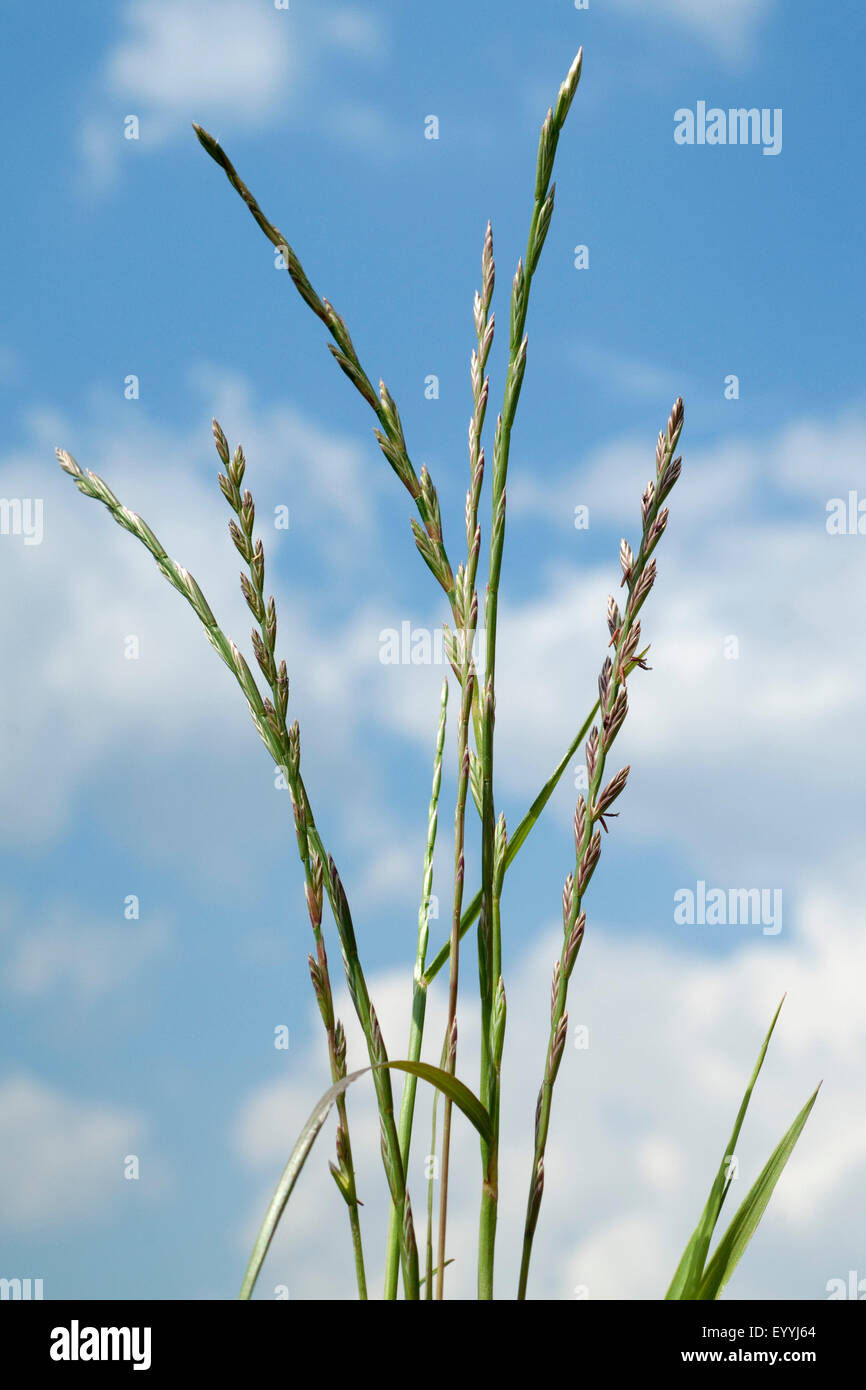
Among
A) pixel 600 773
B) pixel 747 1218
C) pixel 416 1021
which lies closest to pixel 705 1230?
pixel 747 1218

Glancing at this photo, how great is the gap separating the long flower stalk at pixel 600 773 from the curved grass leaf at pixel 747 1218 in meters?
0.30

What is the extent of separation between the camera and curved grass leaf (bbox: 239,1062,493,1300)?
0.71 m

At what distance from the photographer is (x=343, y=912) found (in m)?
0.86

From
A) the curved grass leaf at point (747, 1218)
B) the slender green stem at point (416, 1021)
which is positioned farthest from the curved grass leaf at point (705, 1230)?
the slender green stem at point (416, 1021)

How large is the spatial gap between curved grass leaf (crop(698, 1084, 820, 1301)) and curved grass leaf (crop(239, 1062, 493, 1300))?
0.38 m

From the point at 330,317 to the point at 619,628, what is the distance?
332 millimetres

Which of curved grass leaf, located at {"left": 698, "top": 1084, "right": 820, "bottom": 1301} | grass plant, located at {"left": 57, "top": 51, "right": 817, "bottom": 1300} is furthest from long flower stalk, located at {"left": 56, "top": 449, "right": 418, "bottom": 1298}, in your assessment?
curved grass leaf, located at {"left": 698, "top": 1084, "right": 820, "bottom": 1301}

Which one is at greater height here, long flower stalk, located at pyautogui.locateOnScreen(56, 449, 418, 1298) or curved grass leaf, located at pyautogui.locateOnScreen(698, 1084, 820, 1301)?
long flower stalk, located at pyautogui.locateOnScreen(56, 449, 418, 1298)

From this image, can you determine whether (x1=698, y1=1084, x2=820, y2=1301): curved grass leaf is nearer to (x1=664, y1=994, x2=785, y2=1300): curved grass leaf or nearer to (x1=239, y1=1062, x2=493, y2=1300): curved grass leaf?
(x1=664, y1=994, x2=785, y2=1300): curved grass leaf

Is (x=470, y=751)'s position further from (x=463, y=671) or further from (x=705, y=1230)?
(x=705, y=1230)

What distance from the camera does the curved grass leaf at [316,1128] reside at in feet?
2.32
